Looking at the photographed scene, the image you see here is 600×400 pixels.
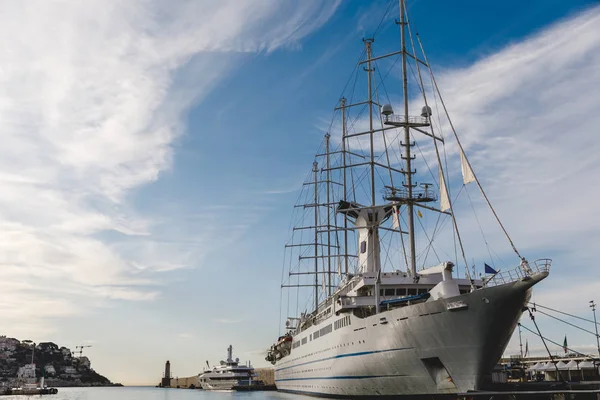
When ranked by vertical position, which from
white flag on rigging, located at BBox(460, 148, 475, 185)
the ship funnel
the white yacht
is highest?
the ship funnel

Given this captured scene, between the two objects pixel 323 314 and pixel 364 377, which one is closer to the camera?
pixel 364 377

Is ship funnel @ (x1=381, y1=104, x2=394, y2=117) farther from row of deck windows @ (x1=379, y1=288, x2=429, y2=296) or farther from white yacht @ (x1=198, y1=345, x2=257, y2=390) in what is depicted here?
white yacht @ (x1=198, y1=345, x2=257, y2=390)

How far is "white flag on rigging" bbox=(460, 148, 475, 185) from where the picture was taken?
3291cm

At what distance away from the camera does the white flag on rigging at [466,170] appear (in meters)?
32.9

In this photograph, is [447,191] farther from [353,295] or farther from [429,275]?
[353,295]

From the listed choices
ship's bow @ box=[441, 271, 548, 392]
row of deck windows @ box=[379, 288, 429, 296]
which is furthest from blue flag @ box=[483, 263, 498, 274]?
row of deck windows @ box=[379, 288, 429, 296]

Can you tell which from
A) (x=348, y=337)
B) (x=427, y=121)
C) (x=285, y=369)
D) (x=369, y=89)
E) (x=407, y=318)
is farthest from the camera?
(x=285, y=369)

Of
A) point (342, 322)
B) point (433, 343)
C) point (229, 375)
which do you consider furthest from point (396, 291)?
point (229, 375)

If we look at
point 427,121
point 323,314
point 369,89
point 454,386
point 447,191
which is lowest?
point 454,386

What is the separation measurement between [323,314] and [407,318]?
2190 cm

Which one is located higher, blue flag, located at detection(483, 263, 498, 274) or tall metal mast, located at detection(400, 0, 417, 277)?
tall metal mast, located at detection(400, 0, 417, 277)

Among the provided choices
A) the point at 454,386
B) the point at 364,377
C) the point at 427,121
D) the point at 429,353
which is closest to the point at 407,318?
the point at 429,353

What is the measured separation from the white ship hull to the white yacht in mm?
93082

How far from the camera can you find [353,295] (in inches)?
1668
